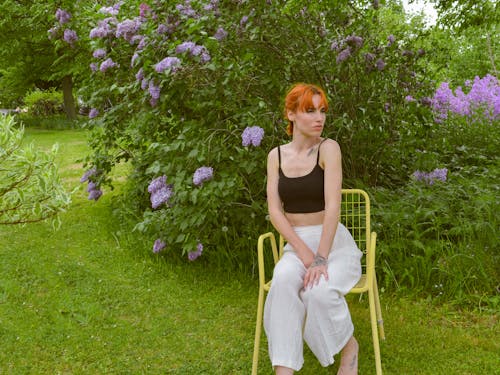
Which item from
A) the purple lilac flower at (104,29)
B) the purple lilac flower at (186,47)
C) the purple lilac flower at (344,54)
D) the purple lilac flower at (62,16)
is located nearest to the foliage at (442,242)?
the purple lilac flower at (344,54)

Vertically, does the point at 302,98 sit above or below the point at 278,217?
above

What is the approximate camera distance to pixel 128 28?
4508 mm

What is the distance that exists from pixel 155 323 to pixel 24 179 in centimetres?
132

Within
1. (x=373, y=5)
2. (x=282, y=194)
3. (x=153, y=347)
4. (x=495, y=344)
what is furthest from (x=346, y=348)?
(x=373, y=5)

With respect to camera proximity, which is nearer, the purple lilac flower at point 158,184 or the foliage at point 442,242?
the foliage at point 442,242

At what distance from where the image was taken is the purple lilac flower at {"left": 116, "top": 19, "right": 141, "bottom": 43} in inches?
177

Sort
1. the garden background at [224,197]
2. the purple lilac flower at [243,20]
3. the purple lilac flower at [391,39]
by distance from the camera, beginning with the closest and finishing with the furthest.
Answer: the garden background at [224,197], the purple lilac flower at [243,20], the purple lilac flower at [391,39]

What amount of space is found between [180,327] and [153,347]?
304 mm

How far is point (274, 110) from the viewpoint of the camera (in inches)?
181

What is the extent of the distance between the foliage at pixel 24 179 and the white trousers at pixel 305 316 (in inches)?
62.9

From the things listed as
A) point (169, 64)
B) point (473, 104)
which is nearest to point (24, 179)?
point (169, 64)

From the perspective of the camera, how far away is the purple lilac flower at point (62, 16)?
551 cm

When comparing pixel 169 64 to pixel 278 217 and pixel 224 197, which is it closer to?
pixel 224 197

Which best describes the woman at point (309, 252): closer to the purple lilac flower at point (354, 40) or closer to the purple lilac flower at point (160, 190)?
the purple lilac flower at point (160, 190)
